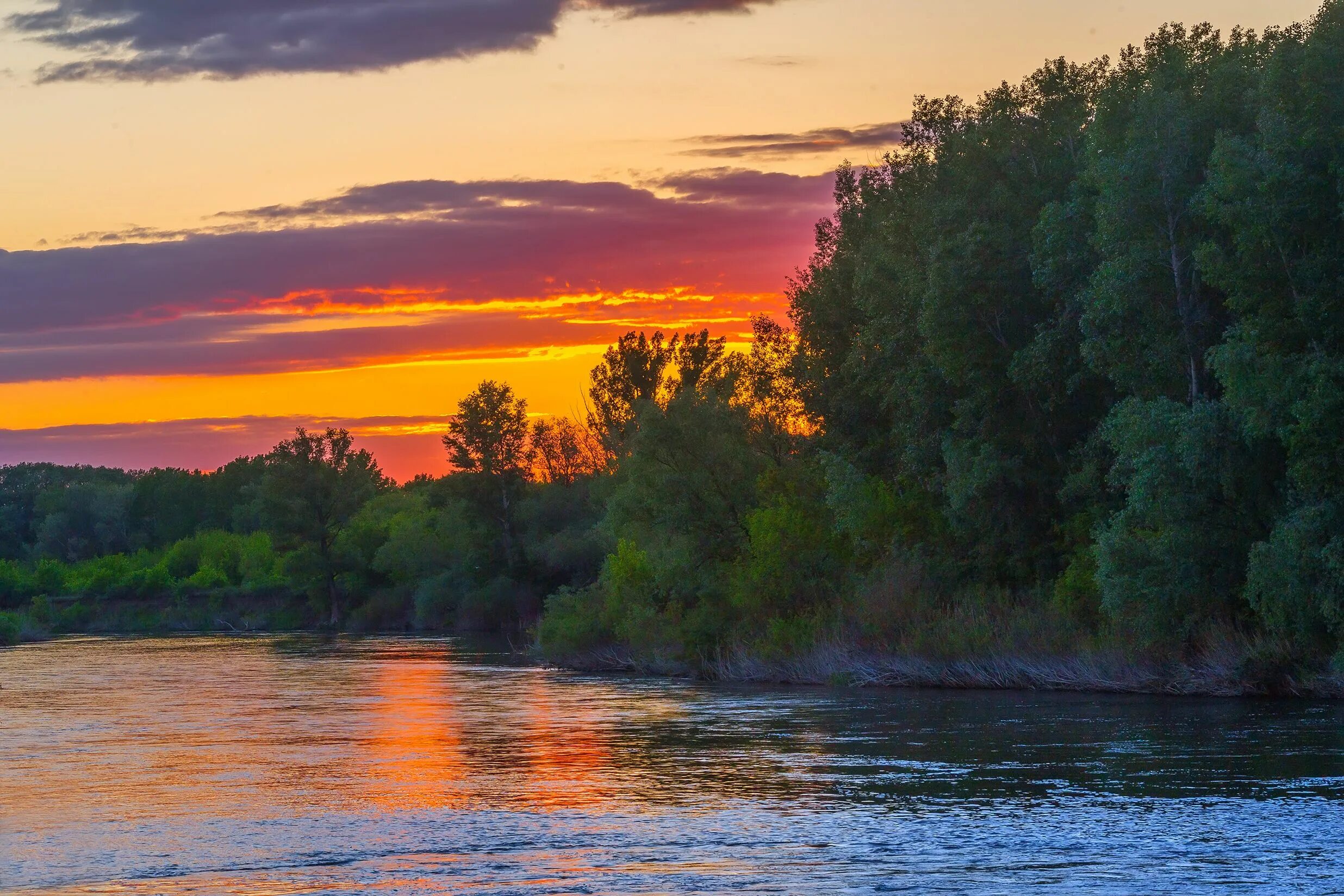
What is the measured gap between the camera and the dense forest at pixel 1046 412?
35969mm

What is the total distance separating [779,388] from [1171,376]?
25993mm

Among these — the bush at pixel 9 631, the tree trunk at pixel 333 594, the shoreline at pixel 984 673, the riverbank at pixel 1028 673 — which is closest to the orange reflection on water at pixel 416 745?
the shoreline at pixel 984 673

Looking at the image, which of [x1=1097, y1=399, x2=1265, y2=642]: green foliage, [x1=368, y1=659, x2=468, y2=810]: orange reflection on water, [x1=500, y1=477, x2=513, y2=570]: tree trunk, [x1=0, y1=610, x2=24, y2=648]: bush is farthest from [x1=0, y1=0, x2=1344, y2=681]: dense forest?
[x1=0, y1=610, x2=24, y2=648]: bush

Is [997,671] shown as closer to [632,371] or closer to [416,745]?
[416,745]

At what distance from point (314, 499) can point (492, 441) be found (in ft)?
79.5

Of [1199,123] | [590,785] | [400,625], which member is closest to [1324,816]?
[590,785]

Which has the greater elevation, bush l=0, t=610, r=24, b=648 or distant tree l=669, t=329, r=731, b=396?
distant tree l=669, t=329, r=731, b=396

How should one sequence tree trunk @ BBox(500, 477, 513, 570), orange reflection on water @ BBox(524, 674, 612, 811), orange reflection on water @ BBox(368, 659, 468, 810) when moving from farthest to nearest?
1. tree trunk @ BBox(500, 477, 513, 570)
2. orange reflection on water @ BBox(368, 659, 468, 810)
3. orange reflection on water @ BBox(524, 674, 612, 811)

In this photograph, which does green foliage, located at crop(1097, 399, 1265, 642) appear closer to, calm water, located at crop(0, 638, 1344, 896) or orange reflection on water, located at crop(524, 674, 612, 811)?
calm water, located at crop(0, 638, 1344, 896)

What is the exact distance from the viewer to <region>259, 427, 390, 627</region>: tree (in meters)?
122

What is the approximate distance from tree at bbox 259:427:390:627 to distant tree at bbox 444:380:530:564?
18.2 m

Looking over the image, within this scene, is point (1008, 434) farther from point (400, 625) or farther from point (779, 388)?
point (400, 625)

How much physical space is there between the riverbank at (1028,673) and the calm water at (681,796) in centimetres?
131

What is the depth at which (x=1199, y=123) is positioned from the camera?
131ft
